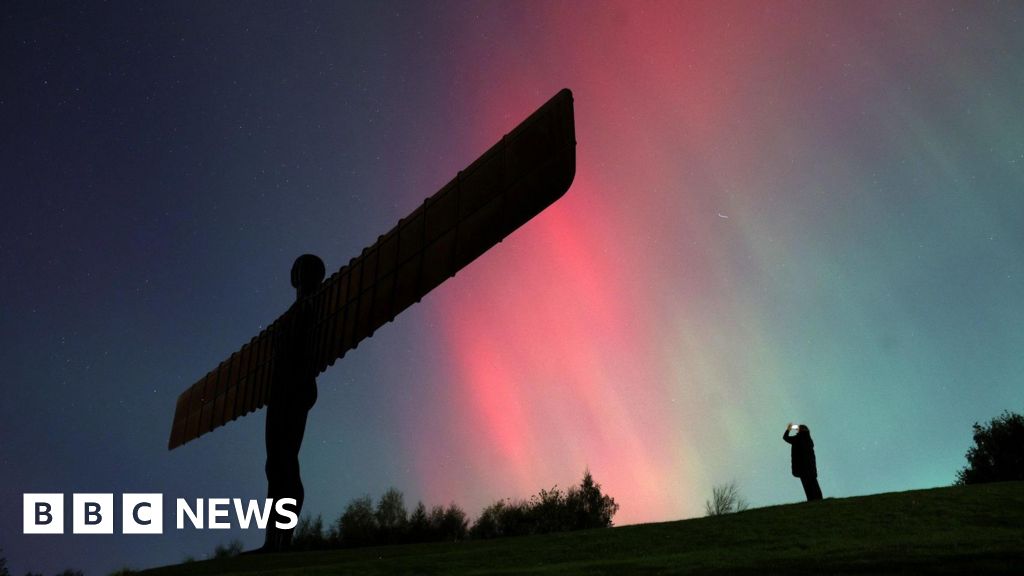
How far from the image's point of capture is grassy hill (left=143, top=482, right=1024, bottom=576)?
8.49 meters

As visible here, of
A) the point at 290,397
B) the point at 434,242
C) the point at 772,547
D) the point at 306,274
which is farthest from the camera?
the point at 306,274

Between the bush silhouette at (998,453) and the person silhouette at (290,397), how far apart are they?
30.0 m

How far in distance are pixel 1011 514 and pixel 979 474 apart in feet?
85.2

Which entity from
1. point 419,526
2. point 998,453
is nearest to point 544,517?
point 419,526

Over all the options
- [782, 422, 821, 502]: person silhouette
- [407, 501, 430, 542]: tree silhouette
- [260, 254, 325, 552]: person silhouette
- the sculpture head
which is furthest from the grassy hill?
[407, 501, 430, 542]: tree silhouette

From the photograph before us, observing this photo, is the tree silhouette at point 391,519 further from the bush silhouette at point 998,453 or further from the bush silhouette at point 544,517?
the bush silhouette at point 998,453

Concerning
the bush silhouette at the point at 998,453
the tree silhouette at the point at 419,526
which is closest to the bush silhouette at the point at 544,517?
the tree silhouette at the point at 419,526

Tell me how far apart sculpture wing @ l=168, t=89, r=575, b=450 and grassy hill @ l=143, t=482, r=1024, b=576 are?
4002 millimetres

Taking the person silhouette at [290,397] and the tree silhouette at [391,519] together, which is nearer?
the person silhouette at [290,397]

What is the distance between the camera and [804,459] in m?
17.3

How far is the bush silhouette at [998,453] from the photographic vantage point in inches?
1328

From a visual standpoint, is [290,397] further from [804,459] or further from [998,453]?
[998,453]

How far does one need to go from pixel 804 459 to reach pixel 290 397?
11.0 metres

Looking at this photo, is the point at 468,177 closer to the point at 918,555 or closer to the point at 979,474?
the point at 918,555
